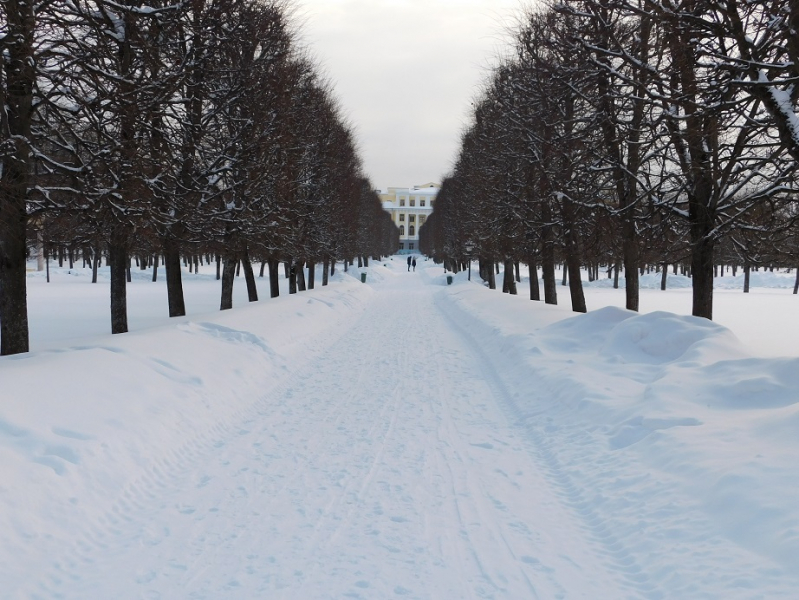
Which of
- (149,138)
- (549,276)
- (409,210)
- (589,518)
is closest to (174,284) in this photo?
(149,138)

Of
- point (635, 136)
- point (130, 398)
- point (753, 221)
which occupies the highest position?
point (635, 136)

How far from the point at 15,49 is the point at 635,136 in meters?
10.9

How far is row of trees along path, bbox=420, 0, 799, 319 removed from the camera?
25.7ft

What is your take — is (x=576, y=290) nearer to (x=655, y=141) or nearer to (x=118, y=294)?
(x=655, y=141)

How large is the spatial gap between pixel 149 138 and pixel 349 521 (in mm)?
9006

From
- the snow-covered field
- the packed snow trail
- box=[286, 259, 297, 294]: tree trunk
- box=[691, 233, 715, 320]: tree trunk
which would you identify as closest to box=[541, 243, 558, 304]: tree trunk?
box=[691, 233, 715, 320]: tree trunk

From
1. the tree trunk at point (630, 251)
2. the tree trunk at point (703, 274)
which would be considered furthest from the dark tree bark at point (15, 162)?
the tree trunk at point (630, 251)

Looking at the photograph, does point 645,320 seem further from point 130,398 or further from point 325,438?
point 130,398

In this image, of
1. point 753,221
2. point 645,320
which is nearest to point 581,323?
point 645,320

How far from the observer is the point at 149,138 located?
1073 centimetres

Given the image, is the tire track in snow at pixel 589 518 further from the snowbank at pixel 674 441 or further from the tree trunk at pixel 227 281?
the tree trunk at pixel 227 281

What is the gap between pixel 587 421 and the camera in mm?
7000

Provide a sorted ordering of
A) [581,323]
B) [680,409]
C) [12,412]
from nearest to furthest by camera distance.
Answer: [12,412]
[680,409]
[581,323]

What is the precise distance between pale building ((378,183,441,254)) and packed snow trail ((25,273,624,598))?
5897 inches
